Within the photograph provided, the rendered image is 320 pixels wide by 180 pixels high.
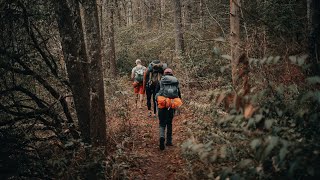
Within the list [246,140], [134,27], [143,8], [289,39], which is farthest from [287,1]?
[143,8]

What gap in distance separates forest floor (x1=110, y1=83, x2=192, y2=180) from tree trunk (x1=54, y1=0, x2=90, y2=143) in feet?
3.95

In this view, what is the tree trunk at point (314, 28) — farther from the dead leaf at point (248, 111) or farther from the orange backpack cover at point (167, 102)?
the dead leaf at point (248, 111)

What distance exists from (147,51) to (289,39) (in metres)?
11.9

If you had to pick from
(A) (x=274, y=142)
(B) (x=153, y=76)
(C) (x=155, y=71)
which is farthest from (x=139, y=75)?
(A) (x=274, y=142)

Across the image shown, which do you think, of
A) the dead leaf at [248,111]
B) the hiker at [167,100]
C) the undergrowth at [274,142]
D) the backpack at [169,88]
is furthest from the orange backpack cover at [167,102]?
the dead leaf at [248,111]

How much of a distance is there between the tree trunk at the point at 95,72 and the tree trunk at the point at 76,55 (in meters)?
0.36

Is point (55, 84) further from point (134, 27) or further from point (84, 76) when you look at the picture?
point (134, 27)

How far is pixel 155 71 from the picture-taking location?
38.4 feet

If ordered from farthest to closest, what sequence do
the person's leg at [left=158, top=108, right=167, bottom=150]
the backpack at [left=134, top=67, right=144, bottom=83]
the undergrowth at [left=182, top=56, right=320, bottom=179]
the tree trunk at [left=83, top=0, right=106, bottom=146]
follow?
the backpack at [left=134, top=67, right=144, bottom=83]
the person's leg at [left=158, top=108, right=167, bottom=150]
the tree trunk at [left=83, top=0, right=106, bottom=146]
the undergrowth at [left=182, top=56, right=320, bottom=179]

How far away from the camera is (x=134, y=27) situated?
86.3 feet

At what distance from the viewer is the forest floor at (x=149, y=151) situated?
803cm

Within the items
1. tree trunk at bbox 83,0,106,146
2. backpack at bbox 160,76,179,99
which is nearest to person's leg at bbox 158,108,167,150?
backpack at bbox 160,76,179,99

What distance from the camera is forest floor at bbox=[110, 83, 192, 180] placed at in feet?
26.3

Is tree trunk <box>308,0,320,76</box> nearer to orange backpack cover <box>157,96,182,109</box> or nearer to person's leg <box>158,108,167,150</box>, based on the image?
orange backpack cover <box>157,96,182,109</box>
